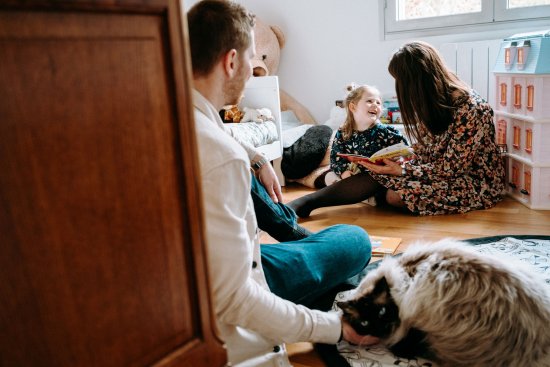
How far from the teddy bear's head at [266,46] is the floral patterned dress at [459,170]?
5.18 feet

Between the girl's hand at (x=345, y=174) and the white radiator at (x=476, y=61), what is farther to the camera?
the white radiator at (x=476, y=61)

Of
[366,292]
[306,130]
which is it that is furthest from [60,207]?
[306,130]

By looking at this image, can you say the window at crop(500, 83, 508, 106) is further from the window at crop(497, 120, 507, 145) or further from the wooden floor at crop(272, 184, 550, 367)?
the wooden floor at crop(272, 184, 550, 367)

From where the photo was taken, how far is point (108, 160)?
2.23 feet

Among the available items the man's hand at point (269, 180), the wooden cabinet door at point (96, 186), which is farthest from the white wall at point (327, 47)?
the wooden cabinet door at point (96, 186)

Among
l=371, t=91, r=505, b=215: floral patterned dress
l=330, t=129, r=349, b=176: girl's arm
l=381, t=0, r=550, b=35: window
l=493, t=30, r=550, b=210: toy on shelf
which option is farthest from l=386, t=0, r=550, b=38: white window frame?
l=330, t=129, r=349, b=176: girl's arm

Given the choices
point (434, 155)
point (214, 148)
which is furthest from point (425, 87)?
point (214, 148)

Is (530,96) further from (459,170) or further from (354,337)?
(354,337)

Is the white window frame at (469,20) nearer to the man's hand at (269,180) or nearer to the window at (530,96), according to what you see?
the window at (530,96)

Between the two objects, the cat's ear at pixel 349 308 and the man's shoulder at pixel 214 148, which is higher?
the man's shoulder at pixel 214 148

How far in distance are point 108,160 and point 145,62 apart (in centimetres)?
14

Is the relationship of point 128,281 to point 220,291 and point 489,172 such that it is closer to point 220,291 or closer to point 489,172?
point 220,291

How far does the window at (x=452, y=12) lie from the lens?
333cm

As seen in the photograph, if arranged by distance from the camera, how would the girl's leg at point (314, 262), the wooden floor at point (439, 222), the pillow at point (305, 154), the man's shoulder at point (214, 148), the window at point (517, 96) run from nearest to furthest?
the man's shoulder at point (214, 148), the girl's leg at point (314, 262), the wooden floor at point (439, 222), the window at point (517, 96), the pillow at point (305, 154)
